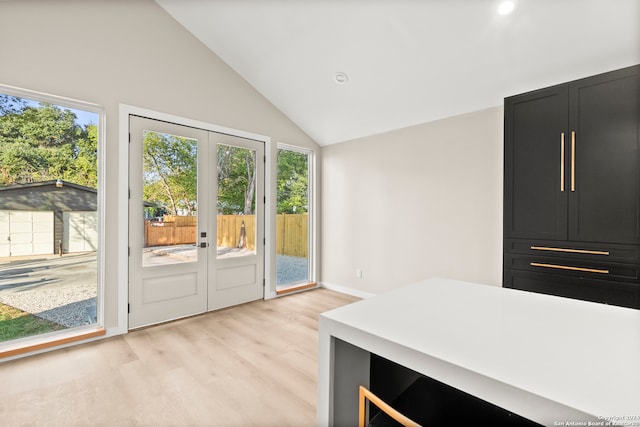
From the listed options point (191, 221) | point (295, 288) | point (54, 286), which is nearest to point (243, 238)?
point (191, 221)

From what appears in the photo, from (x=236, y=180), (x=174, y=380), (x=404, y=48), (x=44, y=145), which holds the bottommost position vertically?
(x=174, y=380)

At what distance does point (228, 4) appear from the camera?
2973 mm

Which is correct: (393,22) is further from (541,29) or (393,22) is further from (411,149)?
(411,149)

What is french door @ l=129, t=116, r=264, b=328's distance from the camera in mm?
3135

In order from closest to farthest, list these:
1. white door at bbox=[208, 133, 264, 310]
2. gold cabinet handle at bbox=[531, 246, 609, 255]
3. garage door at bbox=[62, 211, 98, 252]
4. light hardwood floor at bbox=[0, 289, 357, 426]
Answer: light hardwood floor at bbox=[0, 289, 357, 426] → gold cabinet handle at bbox=[531, 246, 609, 255] → garage door at bbox=[62, 211, 98, 252] → white door at bbox=[208, 133, 264, 310]

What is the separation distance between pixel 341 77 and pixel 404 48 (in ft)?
2.57

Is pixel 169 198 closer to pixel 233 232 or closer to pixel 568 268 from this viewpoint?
pixel 233 232

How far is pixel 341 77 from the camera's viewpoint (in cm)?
337

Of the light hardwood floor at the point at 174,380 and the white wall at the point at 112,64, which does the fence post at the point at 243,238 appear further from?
the white wall at the point at 112,64

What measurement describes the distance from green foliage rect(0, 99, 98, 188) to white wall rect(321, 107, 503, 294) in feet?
9.93

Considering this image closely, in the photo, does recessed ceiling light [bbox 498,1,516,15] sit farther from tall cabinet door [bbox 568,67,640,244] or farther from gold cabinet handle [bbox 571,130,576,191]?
gold cabinet handle [bbox 571,130,576,191]

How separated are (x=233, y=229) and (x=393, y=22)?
281 cm

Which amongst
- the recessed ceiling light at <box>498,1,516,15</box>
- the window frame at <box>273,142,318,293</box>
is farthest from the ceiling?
the window frame at <box>273,142,318,293</box>

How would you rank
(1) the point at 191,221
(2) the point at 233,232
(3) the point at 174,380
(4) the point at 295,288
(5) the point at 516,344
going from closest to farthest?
(5) the point at 516,344 < (3) the point at 174,380 < (1) the point at 191,221 < (2) the point at 233,232 < (4) the point at 295,288
